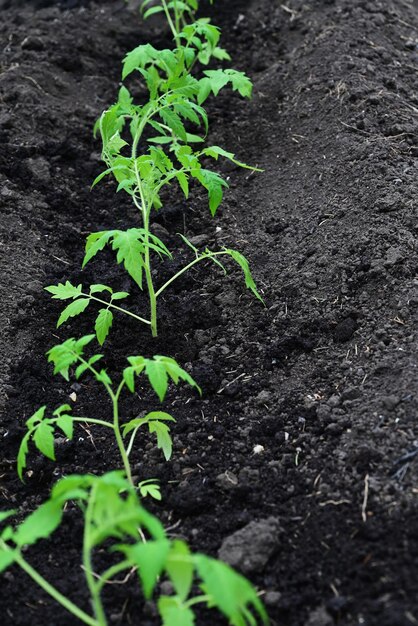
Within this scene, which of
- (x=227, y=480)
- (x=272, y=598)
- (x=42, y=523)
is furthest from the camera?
(x=227, y=480)

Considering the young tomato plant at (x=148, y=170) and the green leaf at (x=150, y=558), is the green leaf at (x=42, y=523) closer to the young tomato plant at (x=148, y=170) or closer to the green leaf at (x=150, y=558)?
the green leaf at (x=150, y=558)

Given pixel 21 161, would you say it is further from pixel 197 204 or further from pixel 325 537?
pixel 325 537

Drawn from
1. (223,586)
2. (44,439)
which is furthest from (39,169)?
(223,586)

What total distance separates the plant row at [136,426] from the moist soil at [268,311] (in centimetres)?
8

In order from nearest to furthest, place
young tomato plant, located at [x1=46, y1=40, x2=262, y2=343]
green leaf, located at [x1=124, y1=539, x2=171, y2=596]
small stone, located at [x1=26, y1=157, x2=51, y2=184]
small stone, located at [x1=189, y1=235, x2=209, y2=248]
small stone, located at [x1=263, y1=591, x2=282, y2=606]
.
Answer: green leaf, located at [x1=124, y1=539, x2=171, y2=596] < small stone, located at [x1=263, y1=591, x2=282, y2=606] < young tomato plant, located at [x1=46, y1=40, x2=262, y2=343] < small stone, located at [x1=189, y1=235, x2=209, y2=248] < small stone, located at [x1=26, y1=157, x2=51, y2=184]

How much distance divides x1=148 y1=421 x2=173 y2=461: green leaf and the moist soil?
0.26 feet

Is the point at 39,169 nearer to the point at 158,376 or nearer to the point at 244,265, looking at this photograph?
the point at 244,265

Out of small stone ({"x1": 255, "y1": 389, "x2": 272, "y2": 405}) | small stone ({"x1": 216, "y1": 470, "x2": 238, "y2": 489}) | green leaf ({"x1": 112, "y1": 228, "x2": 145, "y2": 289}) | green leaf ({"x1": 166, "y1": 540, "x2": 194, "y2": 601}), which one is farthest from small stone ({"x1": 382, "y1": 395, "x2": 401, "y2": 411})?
green leaf ({"x1": 166, "y1": 540, "x2": 194, "y2": 601})

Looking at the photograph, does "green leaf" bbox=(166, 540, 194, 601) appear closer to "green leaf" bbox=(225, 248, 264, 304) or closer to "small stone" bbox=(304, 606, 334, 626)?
"small stone" bbox=(304, 606, 334, 626)

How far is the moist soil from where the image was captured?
109 inches

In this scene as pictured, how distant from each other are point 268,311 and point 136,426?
40.3 inches

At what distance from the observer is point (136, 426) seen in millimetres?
3100

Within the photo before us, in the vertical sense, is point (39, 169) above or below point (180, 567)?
below

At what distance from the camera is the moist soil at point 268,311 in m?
2.77
